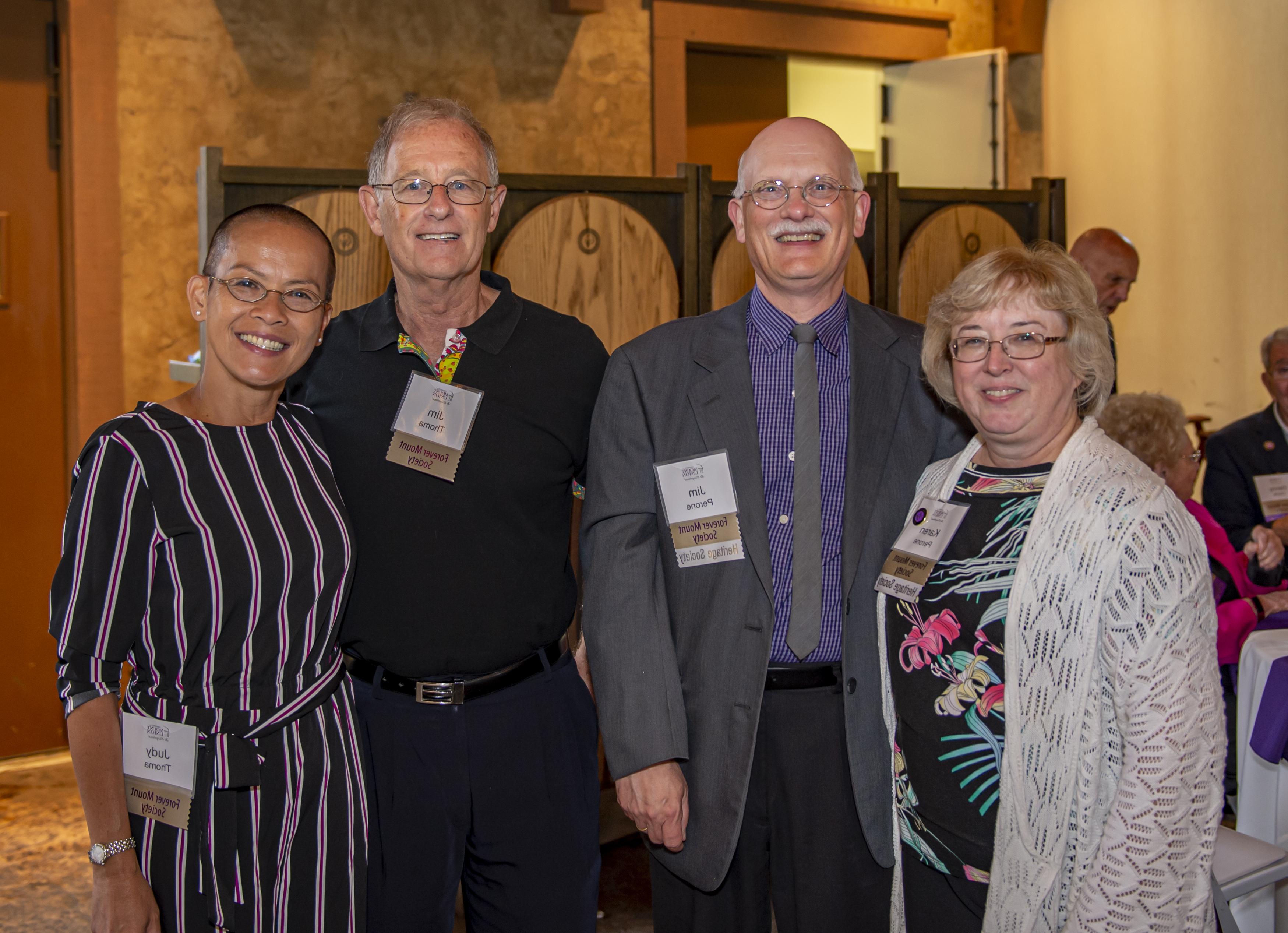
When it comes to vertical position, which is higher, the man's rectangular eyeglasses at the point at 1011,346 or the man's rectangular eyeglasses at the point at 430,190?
the man's rectangular eyeglasses at the point at 430,190

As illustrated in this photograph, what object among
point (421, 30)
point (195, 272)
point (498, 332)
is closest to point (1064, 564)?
point (498, 332)

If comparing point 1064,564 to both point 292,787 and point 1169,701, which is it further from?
point 292,787

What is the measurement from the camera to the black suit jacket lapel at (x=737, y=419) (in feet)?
5.95

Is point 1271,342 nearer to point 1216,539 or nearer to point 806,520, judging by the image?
point 1216,539

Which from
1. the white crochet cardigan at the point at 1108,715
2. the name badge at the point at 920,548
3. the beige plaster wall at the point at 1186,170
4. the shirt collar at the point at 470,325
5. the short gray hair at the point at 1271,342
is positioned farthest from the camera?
the beige plaster wall at the point at 1186,170

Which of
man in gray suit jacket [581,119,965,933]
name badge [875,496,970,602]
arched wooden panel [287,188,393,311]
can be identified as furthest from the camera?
arched wooden panel [287,188,393,311]

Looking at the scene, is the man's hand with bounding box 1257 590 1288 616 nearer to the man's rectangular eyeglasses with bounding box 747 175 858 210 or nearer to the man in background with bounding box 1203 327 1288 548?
the man in background with bounding box 1203 327 1288 548

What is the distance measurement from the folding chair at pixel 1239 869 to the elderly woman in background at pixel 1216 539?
97cm

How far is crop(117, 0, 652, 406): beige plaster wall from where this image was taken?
4535mm

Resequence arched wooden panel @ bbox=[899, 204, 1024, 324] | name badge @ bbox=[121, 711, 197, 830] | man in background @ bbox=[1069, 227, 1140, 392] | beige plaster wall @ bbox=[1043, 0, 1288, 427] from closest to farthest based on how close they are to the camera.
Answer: name badge @ bbox=[121, 711, 197, 830] < arched wooden panel @ bbox=[899, 204, 1024, 324] < man in background @ bbox=[1069, 227, 1140, 392] < beige plaster wall @ bbox=[1043, 0, 1288, 427]

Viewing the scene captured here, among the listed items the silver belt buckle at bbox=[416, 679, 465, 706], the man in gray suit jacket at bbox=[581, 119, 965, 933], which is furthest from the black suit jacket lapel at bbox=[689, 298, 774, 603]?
the silver belt buckle at bbox=[416, 679, 465, 706]

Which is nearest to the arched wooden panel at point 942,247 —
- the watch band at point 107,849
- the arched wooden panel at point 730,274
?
the arched wooden panel at point 730,274

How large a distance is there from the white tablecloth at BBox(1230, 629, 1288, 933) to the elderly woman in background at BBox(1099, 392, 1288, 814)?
0.77 ft

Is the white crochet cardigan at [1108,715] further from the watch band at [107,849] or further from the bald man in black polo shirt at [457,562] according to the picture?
the watch band at [107,849]
